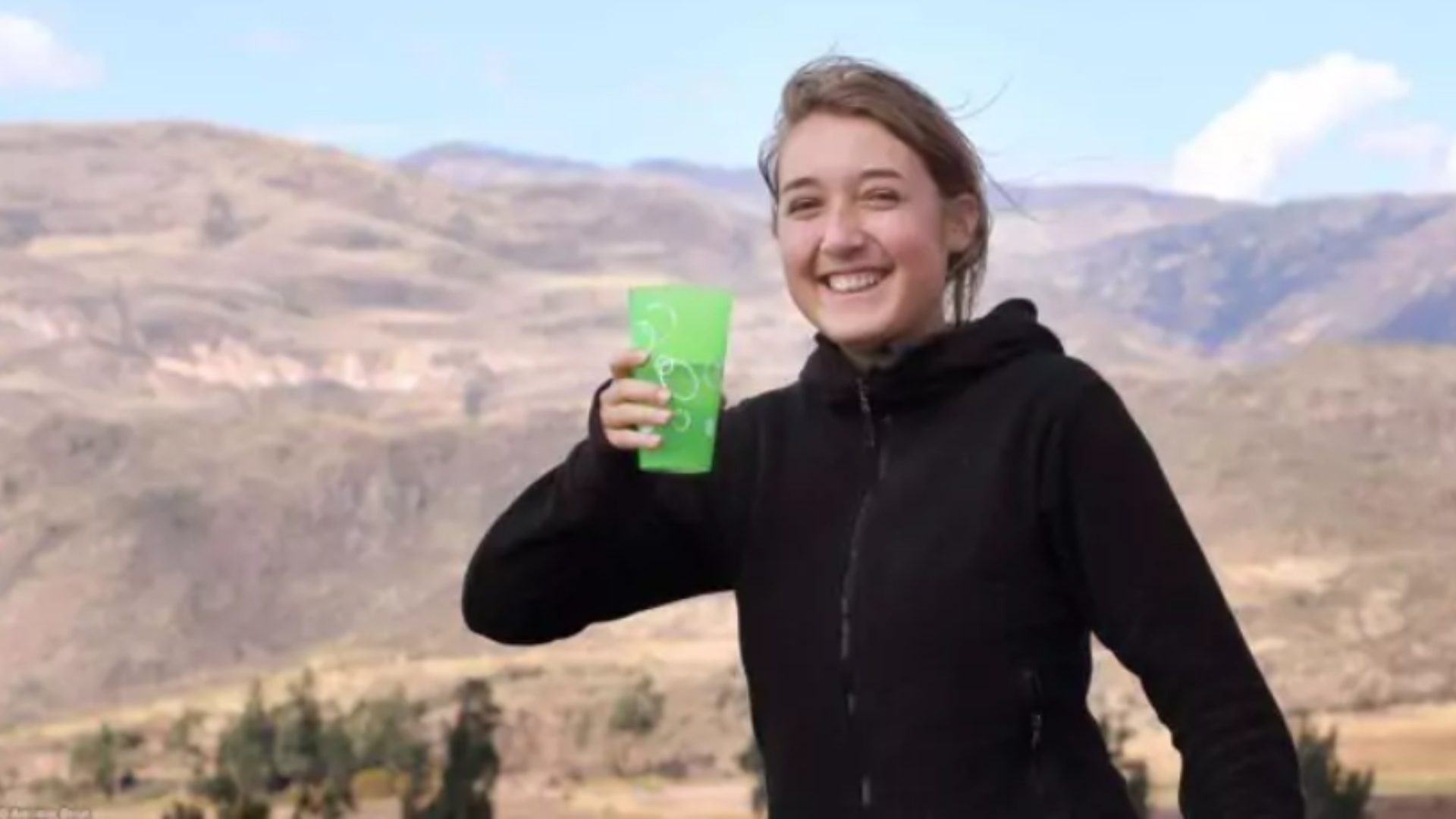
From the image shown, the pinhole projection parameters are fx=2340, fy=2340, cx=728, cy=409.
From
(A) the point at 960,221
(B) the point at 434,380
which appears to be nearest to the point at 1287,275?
(B) the point at 434,380

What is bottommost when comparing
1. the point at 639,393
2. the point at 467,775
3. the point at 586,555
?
the point at 467,775

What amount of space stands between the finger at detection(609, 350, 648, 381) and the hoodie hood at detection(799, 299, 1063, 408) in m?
0.18

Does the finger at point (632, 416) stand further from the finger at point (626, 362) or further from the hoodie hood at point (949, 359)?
the hoodie hood at point (949, 359)

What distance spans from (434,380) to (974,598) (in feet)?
126

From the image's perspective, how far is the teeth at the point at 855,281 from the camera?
182cm

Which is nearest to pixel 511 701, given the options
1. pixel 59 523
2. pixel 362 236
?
pixel 59 523

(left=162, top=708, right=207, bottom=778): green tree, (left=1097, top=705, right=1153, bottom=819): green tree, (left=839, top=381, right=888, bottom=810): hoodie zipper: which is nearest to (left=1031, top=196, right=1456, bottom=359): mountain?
(left=1097, top=705, right=1153, bottom=819): green tree

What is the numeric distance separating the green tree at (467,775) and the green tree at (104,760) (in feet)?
16.2

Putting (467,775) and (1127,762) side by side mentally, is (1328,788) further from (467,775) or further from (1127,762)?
(467,775)

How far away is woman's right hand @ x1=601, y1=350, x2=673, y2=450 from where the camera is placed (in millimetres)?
1719

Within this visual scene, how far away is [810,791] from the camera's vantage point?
175 centimetres

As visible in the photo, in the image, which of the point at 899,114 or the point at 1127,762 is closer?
the point at 899,114

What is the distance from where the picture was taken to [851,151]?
1.81 m

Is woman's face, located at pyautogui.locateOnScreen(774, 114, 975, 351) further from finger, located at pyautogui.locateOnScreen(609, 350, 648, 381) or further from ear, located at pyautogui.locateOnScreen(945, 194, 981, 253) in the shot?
finger, located at pyautogui.locateOnScreen(609, 350, 648, 381)
